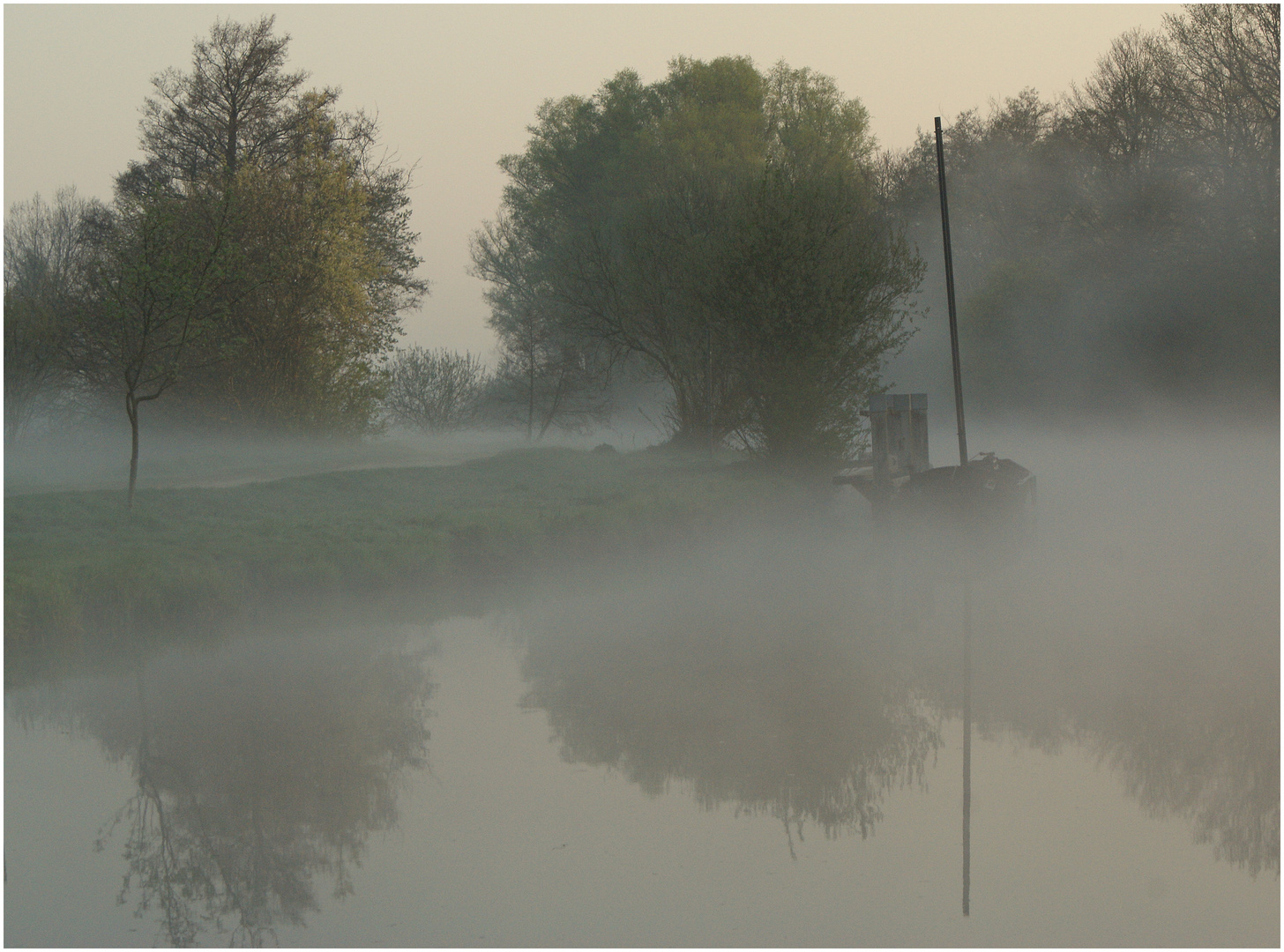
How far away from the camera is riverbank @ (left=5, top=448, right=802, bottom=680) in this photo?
10.6 metres

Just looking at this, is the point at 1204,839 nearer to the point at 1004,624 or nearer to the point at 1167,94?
the point at 1004,624

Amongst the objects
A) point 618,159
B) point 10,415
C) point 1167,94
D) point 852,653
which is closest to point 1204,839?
point 852,653

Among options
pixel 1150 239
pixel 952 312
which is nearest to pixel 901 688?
pixel 952 312

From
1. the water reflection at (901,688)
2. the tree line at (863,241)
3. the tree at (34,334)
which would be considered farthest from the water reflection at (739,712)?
the tree at (34,334)

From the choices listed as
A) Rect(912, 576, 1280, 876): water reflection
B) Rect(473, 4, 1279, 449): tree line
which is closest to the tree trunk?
Rect(912, 576, 1280, 876): water reflection

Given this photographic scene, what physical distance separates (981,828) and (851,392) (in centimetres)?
1728

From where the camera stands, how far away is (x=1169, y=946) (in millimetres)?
5113

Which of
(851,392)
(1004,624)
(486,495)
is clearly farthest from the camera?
(851,392)

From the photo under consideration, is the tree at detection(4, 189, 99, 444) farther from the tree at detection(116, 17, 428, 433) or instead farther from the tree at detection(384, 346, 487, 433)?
the tree at detection(384, 346, 487, 433)

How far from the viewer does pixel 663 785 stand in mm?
7078

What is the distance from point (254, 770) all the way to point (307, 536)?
6600mm

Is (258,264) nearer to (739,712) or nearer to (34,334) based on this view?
(34,334)

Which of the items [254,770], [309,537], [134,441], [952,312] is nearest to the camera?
[254,770]

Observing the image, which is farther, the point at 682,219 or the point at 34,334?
the point at 682,219
